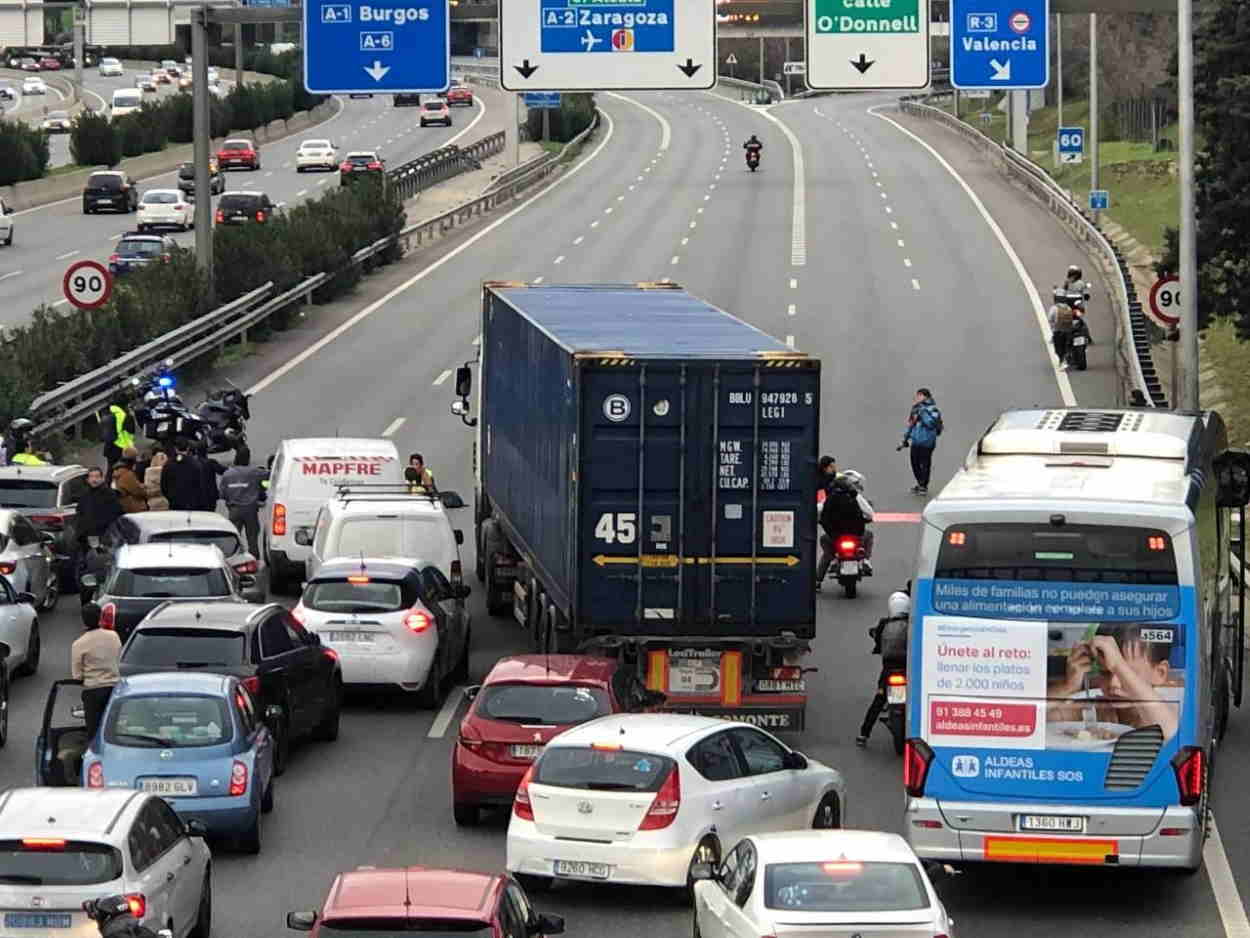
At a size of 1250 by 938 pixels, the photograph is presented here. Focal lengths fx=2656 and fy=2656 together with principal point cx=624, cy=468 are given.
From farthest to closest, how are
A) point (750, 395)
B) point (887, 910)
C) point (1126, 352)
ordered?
point (1126, 352) < point (750, 395) < point (887, 910)

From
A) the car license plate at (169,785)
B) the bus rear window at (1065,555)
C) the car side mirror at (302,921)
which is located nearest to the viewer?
the car side mirror at (302,921)

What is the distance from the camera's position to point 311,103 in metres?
132

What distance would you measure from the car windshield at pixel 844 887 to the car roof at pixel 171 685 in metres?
6.54

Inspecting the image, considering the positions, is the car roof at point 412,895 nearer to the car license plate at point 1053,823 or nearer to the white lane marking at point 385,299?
the car license plate at point 1053,823

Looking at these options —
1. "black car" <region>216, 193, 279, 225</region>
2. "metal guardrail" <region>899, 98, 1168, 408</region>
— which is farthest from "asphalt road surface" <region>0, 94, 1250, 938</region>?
"black car" <region>216, 193, 279, 225</region>

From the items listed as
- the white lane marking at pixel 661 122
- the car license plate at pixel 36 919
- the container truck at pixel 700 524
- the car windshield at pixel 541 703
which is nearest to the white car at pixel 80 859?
the car license plate at pixel 36 919

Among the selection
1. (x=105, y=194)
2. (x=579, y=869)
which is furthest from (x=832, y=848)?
(x=105, y=194)

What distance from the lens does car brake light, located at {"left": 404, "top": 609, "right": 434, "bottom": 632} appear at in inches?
998

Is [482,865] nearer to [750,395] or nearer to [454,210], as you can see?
[750,395]

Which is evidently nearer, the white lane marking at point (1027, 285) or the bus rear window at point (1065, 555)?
the bus rear window at point (1065, 555)

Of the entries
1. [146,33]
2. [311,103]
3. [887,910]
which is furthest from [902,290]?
[311,103]

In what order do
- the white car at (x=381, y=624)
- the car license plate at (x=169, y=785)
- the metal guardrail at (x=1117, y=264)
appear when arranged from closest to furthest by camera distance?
the car license plate at (x=169, y=785) → the white car at (x=381, y=624) → the metal guardrail at (x=1117, y=264)

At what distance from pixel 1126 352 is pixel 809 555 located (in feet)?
78.6

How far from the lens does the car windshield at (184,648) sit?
22203 mm
